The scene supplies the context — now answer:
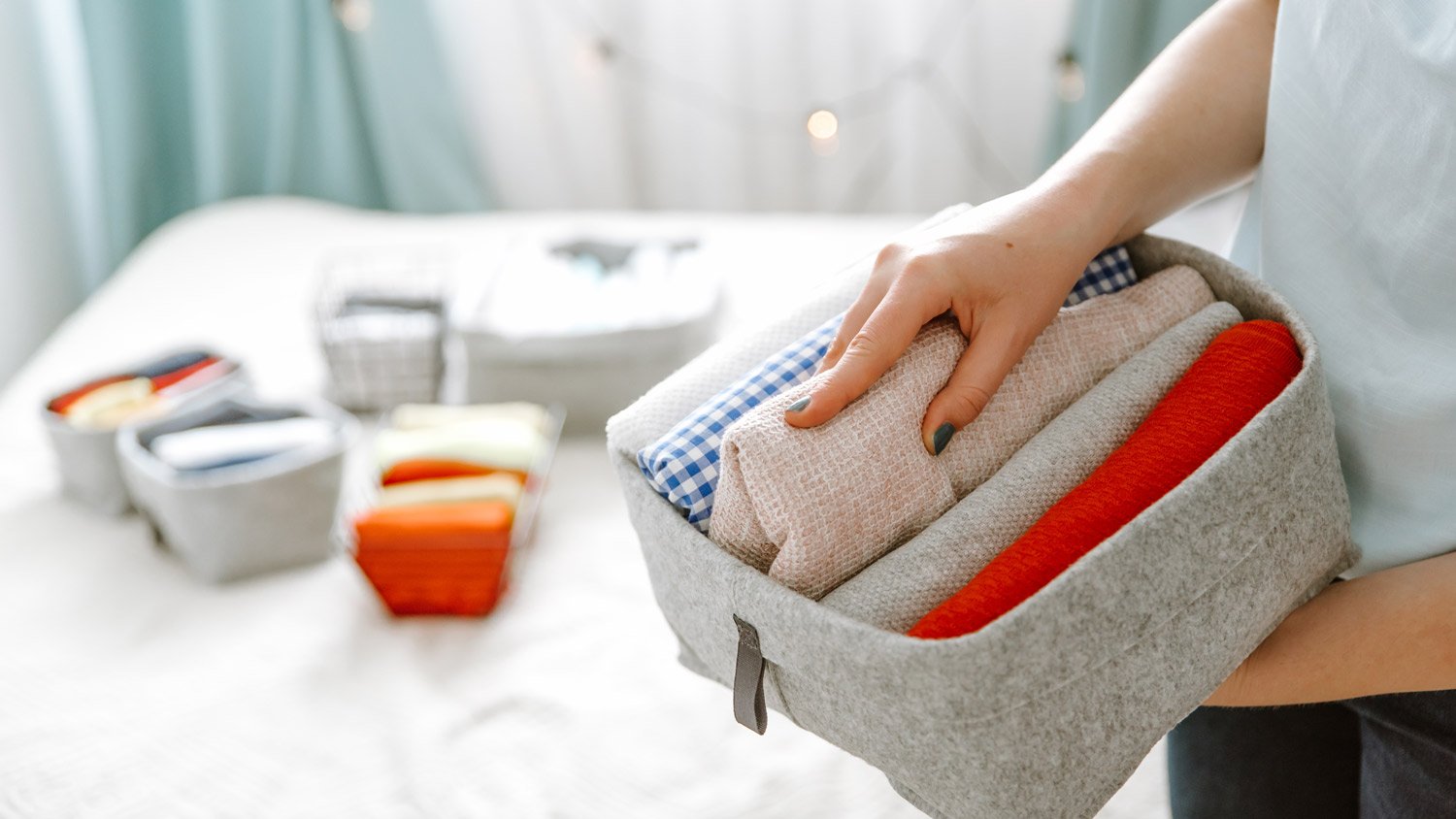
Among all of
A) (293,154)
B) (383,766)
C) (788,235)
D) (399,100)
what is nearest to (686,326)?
(788,235)

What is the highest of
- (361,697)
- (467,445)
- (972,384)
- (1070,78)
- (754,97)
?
(972,384)

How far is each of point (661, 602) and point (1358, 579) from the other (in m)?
0.39

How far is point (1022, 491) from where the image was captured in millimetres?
574

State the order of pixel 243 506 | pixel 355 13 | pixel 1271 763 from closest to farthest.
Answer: pixel 1271 763 → pixel 243 506 → pixel 355 13

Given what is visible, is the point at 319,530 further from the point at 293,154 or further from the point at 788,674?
the point at 293,154

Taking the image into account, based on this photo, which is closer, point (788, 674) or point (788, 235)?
point (788, 674)

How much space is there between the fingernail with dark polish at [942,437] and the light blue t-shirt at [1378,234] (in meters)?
0.23

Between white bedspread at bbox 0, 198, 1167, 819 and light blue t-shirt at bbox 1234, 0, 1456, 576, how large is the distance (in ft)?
1.05

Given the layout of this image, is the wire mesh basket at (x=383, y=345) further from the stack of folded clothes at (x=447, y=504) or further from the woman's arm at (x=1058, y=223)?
the woman's arm at (x=1058, y=223)

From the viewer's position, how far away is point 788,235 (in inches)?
63.7

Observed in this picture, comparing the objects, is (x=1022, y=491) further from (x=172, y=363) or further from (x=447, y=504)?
(x=172, y=363)

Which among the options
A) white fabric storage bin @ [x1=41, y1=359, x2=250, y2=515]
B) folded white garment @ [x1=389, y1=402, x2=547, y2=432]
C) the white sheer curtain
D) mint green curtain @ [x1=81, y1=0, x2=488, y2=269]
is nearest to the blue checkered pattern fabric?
folded white garment @ [x1=389, y1=402, x2=547, y2=432]

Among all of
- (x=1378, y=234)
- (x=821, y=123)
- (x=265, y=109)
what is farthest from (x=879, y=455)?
(x=265, y=109)

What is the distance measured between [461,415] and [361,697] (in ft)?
1.14
